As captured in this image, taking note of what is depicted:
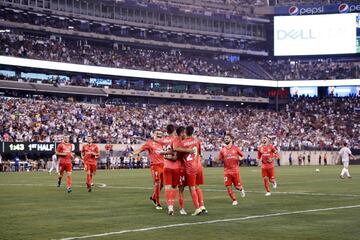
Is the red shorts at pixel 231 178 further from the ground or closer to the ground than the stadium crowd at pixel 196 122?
closer to the ground

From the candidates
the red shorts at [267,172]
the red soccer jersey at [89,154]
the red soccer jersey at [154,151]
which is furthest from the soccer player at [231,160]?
the red soccer jersey at [89,154]

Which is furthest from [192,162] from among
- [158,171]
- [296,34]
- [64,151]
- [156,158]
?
[296,34]

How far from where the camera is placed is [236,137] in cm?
8619

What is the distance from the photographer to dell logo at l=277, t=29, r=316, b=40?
339 feet

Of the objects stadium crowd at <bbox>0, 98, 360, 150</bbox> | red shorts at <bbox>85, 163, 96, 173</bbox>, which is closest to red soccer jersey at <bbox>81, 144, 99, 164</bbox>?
red shorts at <bbox>85, 163, 96, 173</bbox>

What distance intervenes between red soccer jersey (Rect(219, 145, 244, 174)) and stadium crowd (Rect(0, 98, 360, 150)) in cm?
4129

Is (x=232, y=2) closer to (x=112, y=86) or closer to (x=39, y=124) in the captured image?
(x=112, y=86)

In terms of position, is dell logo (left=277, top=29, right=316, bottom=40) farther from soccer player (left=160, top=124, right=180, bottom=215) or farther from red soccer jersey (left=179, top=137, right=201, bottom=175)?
soccer player (left=160, top=124, right=180, bottom=215)

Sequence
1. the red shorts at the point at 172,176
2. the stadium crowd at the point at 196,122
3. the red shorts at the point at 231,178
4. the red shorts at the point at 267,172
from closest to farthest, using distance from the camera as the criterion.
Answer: the red shorts at the point at 172,176 → the red shorts at the point at 231,178 → the red shorts at the point at 267,172 → the stadium crowd at the point at 196,122

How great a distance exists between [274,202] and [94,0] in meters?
70.2

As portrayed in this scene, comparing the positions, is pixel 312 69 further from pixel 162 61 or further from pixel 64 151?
pixel 64 151

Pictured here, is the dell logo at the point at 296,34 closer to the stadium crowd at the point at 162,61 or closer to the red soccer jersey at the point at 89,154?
the stadium crowd at the point at 162,61

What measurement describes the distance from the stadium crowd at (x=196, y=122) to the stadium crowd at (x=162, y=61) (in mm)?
4939

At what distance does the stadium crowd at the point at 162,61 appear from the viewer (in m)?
82.6
